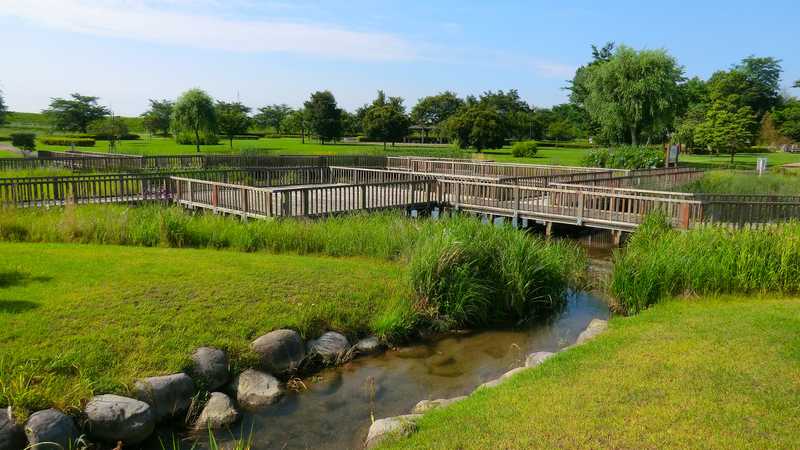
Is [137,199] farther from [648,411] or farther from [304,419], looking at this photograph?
[648,411]

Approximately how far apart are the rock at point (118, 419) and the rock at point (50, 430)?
0.23 metres

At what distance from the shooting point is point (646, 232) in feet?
44.4

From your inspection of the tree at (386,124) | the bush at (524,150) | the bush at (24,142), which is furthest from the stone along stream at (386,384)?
the tree at (386,124)

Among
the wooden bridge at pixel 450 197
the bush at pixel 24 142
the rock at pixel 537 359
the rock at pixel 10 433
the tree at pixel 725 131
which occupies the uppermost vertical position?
the tree at pixel 725 131

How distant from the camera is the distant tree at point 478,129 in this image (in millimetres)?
57344

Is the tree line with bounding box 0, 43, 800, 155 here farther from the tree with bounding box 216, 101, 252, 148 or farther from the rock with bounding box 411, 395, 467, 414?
the rock with bounding box 411, 395, 467, 414

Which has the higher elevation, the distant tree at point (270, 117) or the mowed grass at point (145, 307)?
the distant tree at point (270, 117)

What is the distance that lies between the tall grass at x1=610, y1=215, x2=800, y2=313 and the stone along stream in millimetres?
887

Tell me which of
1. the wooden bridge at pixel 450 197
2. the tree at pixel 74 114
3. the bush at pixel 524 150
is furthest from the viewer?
the tree at pixel 74 114

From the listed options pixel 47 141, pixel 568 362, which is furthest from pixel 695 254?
pixel 47 141

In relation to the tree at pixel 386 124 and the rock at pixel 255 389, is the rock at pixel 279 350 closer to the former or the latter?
the rock at pixel 255 389

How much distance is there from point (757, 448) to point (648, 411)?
36.1 inches

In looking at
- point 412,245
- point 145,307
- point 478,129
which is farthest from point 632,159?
point 145,307

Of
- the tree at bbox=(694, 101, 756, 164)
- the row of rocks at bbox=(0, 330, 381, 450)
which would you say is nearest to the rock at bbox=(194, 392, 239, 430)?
the row of rocks at bbox=(0, 330, 381, 450)
